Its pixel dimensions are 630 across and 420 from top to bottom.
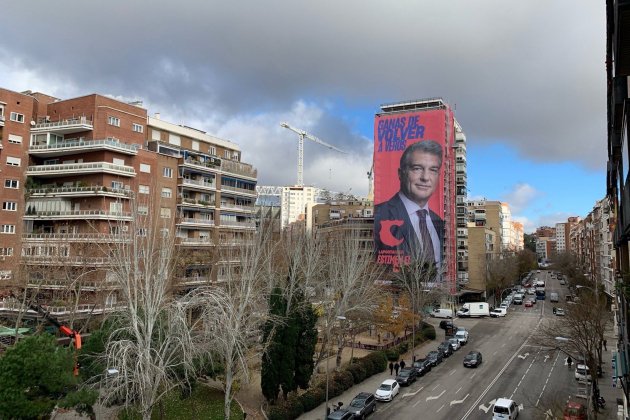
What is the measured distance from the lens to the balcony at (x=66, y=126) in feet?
150

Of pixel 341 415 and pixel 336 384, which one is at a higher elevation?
pixel 341 415

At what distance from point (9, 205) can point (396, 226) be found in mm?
58876

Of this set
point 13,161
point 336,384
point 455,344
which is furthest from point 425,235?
point 13,161

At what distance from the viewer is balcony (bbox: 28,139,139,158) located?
44969mm

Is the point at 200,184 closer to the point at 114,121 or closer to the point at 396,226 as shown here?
the point at 114,121

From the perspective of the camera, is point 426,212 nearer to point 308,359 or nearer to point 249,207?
point 249,207

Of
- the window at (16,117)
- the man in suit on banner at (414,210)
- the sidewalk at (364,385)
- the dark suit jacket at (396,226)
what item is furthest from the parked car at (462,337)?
the window at (16,117)

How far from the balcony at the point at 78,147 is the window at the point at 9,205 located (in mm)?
5732

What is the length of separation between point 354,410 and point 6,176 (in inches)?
1506

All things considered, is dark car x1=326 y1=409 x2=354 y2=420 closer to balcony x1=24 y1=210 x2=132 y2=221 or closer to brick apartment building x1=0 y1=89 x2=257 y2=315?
brick apartment building x1=0 y1=89 x2=257 y2=315

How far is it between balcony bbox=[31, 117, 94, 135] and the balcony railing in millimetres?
1338

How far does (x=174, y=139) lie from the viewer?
59750 millimetres

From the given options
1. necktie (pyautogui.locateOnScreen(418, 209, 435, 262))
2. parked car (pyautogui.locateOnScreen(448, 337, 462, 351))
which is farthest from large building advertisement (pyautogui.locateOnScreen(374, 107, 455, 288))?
parked car (pyautogui.locateOnScreen(448, 337, 462, 351))

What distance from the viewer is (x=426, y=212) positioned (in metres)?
81.1
